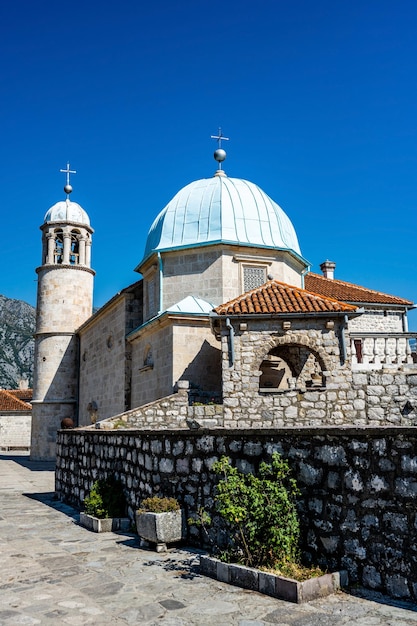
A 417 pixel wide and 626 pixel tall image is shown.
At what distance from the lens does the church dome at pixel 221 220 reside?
56.0 ft

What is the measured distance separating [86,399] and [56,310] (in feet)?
16.5

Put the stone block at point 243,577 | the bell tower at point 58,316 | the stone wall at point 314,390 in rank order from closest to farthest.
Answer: the stone block at point 243,577, the stone wall at point 314,390, the bell tower at point 58,316

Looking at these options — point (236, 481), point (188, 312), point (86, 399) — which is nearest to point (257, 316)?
point (188, 312)

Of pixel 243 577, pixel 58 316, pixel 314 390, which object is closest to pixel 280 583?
pixel 243 577

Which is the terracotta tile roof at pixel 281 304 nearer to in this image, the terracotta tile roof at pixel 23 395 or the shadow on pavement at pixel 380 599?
the shadow on pavement at pixel 380 599

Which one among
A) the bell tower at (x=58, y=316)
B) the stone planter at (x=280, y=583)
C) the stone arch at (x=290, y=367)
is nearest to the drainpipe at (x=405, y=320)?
the stone arch at (x=290, y=367)

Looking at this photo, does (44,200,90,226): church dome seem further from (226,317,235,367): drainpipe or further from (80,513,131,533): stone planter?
(80,513,131,533): stone planter

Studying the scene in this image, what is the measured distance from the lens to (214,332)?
13945 mm

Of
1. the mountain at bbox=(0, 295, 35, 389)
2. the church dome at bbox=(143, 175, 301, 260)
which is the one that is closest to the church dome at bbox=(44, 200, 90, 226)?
the church dome at bbox=(143, 175, 301, 260)

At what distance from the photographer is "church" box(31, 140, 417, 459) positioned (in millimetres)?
12438

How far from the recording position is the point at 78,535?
706 centimetres

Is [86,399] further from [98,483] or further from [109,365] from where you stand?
[98,483]

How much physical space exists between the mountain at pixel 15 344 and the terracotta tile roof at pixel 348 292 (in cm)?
5514

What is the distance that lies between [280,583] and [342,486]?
0.90 m
